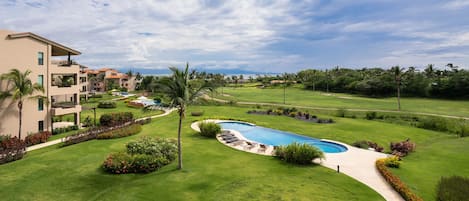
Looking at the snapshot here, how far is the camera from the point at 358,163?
2008 centimetres

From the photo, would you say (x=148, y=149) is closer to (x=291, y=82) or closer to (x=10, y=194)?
(x=10, y=194)

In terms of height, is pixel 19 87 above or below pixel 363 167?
above

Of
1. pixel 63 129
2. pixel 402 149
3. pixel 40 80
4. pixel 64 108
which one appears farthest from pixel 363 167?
pixel 40 80

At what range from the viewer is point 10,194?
14.2 metres

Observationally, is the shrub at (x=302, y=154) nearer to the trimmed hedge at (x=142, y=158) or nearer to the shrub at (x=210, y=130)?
the trimmed hedge at (x=142, y=158)

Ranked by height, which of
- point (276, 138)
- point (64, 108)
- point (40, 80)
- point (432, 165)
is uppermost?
point (40, 80)

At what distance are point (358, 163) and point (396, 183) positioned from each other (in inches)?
190

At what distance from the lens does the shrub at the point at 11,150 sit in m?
20.2

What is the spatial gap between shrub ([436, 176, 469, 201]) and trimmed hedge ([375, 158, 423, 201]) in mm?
1092

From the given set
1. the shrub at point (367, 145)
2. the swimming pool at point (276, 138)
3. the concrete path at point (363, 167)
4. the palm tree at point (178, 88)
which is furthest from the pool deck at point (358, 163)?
the palm tree at point (178, 88)

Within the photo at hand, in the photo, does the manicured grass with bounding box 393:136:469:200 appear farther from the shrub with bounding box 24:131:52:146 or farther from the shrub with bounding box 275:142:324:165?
the shrub with bounding box 24:131:52:146

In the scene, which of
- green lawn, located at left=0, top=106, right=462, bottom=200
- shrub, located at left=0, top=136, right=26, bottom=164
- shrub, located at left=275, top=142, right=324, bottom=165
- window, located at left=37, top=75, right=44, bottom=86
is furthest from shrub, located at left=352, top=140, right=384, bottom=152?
window, located at left=37, top=75, right=44, bottom=86

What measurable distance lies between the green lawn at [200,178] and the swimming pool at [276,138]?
20.9 feet

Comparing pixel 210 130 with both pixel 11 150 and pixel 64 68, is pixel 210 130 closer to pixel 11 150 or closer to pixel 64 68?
pixel 11 150
